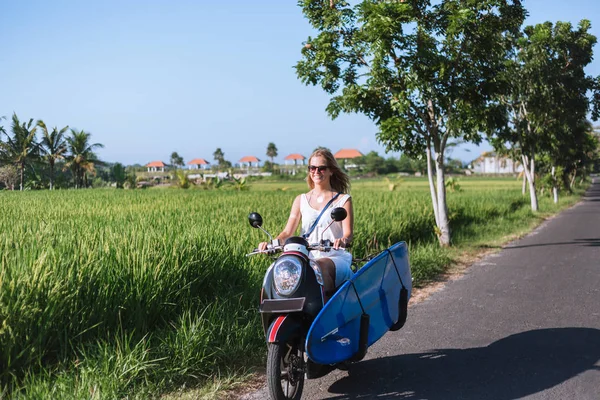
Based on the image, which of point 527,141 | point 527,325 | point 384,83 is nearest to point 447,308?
point 527,325

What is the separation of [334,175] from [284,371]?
64.2 inches

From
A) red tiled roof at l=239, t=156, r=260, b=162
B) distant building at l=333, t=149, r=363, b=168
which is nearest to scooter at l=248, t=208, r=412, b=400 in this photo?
distant building at l=333, t=149, r=363, b=168

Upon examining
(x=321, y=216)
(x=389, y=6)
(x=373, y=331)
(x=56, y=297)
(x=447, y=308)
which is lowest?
(x=447, y=308)

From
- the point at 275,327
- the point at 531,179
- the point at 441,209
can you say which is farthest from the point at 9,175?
the point at 275,327

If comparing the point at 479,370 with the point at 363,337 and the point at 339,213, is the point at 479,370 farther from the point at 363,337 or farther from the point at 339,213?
the point at 339,213

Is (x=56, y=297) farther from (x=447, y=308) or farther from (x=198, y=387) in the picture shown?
(x=447, y=308)

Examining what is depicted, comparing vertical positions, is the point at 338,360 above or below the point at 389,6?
below

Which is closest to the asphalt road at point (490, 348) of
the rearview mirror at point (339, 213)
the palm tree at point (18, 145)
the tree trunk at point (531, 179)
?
the rearview mirror at point (339, 213)

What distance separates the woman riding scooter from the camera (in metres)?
4.11

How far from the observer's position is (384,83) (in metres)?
11.9

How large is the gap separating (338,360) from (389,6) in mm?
8594

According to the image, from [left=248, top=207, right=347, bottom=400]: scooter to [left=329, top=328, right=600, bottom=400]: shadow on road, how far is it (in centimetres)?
54

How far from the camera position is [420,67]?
1164 cm

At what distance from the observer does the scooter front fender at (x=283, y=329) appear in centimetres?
354
